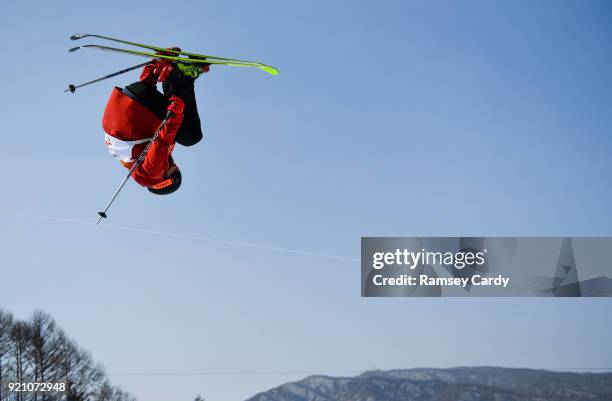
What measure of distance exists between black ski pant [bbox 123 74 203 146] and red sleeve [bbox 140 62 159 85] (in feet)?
0.16

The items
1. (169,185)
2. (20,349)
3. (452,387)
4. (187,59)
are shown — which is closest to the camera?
(187,59)

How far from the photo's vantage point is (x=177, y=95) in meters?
9.20

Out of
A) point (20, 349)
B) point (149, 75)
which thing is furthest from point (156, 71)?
point (20, 349)

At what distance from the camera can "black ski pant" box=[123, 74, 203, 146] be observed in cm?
917

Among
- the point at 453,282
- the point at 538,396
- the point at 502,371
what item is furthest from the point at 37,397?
the point at 502,371

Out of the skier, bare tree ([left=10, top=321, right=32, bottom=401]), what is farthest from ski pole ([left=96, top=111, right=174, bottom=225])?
bare tree ([left=10, top=321, right=32, bottom=401])

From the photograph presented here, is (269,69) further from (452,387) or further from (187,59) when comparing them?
(452,387)

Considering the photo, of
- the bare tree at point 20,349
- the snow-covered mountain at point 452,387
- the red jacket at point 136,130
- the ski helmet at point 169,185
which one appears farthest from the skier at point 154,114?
the snow-covered mountain at point 452,387

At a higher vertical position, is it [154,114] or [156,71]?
[156,71]

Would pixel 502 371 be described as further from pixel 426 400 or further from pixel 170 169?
pixel 170 169

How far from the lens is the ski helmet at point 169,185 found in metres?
10.5

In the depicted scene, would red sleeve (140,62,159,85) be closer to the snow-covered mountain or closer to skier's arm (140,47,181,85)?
skier's arm (140,47,181,85)

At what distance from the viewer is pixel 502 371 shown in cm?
13450

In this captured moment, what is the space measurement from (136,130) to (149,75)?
69 centimetres
